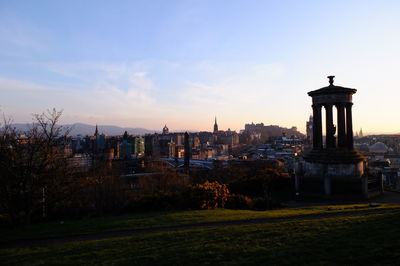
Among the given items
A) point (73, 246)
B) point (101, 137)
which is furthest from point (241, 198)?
point (101, 137)

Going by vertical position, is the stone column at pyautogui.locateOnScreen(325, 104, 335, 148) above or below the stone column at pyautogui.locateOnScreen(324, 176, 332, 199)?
above

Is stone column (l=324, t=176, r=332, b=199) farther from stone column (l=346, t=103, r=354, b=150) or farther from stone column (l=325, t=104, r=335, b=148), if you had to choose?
stone column (l=346, t=103, r=354, b=150)

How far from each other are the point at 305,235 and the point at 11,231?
9730 millimetres

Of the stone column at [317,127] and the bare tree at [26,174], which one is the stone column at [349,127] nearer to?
the stone column at [317,127]

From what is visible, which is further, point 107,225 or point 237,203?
point 237,203

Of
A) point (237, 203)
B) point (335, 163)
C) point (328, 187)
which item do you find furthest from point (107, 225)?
point (335, 163)

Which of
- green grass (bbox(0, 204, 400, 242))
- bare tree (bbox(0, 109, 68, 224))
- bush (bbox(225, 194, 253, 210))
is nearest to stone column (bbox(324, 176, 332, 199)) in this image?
bush (bbox(225, 194, 253, 210))

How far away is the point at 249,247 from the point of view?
23.0ft

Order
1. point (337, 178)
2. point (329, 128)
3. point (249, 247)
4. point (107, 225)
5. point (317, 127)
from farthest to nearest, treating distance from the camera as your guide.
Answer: point (317, 127) < point (329, 128) < point (337, 178) < point (107, 225) < point (249, 247)

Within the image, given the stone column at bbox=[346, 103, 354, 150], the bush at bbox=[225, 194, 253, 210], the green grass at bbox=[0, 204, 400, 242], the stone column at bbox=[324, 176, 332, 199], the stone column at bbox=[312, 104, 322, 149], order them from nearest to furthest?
the green grass at bbox=[0, 204, 400, 242], the bush at bbox=[225, 194, 253, 210], the stone column at bbox=[324, 176, 332, 199], the stone column at bbox=[346, 103, 354, 150], the stone column at bbox=[312, 104, 322, 149]

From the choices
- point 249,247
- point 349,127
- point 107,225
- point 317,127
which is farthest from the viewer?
point 317,127

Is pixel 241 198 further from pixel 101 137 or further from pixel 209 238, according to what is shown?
A: pixel 101 137

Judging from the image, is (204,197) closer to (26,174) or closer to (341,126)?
(26,174)

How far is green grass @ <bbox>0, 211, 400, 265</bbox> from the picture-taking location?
607cm
